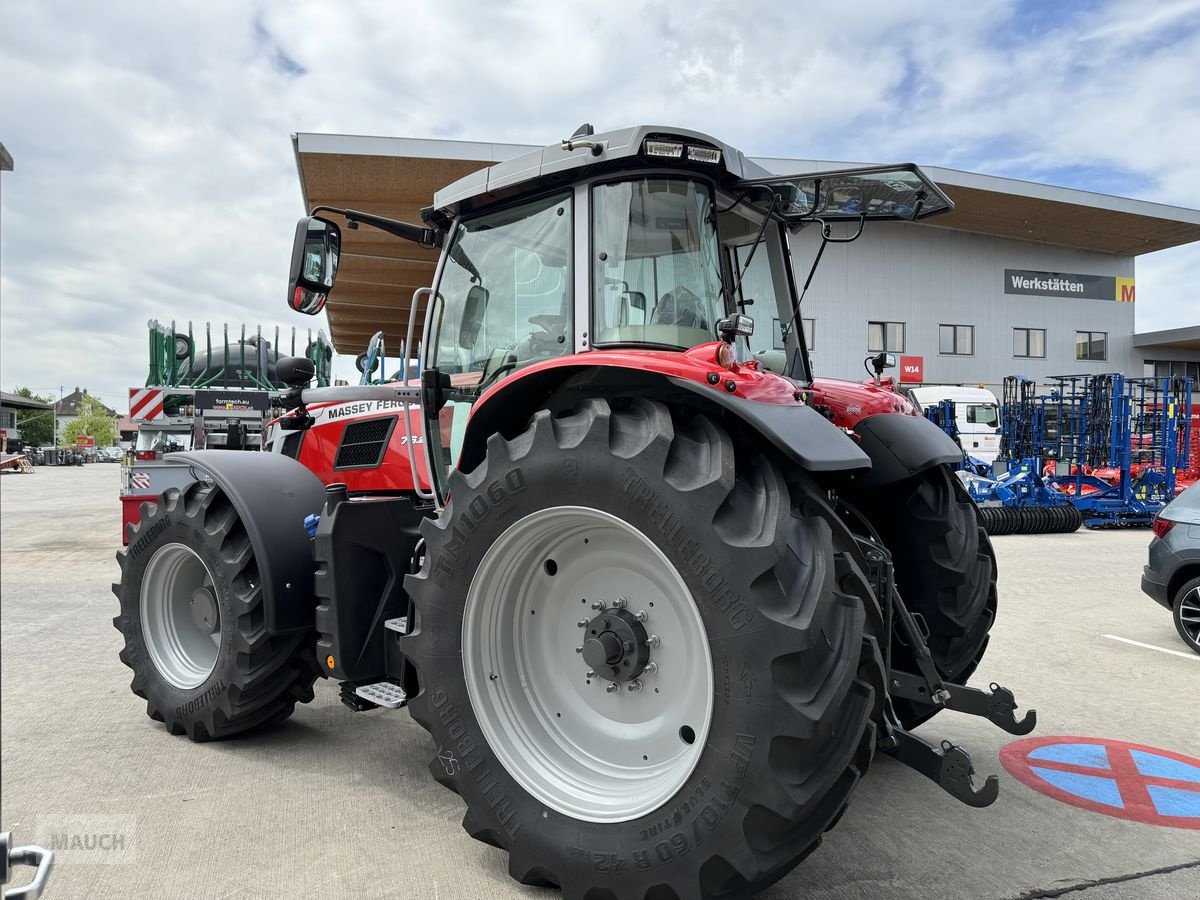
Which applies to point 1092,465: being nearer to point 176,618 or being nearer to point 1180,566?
point 1180,566

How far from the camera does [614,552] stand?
2.93 meters

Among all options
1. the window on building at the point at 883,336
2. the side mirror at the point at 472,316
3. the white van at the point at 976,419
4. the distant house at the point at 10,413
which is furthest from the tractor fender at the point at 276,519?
the window on building at the point at 883,336

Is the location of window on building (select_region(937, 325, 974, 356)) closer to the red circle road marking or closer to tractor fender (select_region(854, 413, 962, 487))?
the red circle road marking

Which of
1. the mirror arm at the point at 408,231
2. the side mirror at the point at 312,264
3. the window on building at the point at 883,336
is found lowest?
the side mirror at the point at 312,264

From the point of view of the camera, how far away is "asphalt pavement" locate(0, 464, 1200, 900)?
2.86 metres

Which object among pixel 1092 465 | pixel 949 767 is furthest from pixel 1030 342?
pixel 949 767

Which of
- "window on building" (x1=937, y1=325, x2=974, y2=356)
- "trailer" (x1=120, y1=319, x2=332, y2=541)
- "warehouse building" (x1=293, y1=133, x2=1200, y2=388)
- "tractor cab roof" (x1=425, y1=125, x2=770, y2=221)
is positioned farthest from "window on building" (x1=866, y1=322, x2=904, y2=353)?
"tractor cab roof" (x1=425, y1=125, x2=770, y2=221)

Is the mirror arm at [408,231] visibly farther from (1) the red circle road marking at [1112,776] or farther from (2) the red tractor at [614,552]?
(1) the red circle road marking at [1112,776]

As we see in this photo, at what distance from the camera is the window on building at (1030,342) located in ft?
96.8

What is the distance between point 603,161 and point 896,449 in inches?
65.9

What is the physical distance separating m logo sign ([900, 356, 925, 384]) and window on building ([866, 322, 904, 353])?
0.48 m

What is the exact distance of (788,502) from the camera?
2496 millimetres

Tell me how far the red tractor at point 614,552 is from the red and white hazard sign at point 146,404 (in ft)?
26.4

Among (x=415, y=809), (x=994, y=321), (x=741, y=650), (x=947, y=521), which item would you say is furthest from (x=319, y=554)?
(x=994, y=321)
